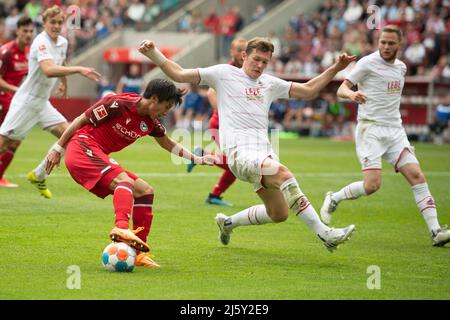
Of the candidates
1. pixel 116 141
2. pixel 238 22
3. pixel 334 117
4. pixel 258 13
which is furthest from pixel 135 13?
pixel 116 141

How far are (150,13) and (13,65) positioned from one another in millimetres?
26400

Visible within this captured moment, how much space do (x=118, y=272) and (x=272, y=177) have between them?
1.91 m

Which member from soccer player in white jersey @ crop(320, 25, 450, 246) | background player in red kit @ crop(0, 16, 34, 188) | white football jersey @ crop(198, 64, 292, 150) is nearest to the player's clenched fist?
white football jersey @ crop(198, 64, 292, 150)

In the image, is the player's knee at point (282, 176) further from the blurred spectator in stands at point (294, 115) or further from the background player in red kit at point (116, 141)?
the blurred spectator in stands at point (294, 115)

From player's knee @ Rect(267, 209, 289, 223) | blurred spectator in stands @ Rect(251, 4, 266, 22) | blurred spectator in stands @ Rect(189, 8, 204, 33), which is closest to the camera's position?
player's knee @ Rect(267, 209, 289, 223)

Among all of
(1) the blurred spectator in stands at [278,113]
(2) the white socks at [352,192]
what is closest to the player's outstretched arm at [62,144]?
(2) the white socks at [352,192]

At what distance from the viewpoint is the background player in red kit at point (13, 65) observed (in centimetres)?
1542

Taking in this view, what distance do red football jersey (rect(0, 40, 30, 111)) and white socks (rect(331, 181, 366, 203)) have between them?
613 centimetres

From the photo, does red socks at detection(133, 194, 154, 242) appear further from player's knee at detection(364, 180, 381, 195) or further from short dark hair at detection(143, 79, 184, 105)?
player's knee at detection(364, 180, 381, 195)

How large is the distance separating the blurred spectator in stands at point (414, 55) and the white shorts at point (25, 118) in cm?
1995

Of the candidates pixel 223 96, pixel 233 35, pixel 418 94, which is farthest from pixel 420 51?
pixel 223 96

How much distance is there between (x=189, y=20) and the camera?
1583 inches

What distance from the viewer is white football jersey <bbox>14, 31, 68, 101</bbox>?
1436cm
